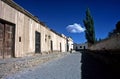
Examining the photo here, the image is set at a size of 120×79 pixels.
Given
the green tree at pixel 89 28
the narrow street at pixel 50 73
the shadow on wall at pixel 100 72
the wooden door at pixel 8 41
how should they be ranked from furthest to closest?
the green tree at pixel 89 28
the wooden door at pixel 8 41
the shadow on wall at pixel 100 72
the narrow street at pixel 50 73

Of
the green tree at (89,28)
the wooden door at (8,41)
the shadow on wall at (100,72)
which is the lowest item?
the shadow on wall at (100,72)

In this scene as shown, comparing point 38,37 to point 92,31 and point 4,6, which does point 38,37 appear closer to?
point 4,6

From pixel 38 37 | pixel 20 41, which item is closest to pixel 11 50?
pixel 20 41

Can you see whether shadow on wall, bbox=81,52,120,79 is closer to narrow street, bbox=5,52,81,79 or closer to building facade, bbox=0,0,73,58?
narrow street, bbox=5,52,81,79

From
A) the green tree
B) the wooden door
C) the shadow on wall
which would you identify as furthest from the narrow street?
the green tree

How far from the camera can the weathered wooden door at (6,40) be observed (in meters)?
8.66

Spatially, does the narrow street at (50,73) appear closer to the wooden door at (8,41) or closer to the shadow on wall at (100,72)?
the shadow on wall at (100,72)

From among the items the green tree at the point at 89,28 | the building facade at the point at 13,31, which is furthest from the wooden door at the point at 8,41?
the green tree at the point at 89,28

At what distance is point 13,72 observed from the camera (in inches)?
294

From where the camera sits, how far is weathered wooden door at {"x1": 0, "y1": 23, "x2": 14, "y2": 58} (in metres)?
8.66

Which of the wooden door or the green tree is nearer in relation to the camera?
the wooden door

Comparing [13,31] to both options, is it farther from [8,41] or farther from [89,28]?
[89,28]

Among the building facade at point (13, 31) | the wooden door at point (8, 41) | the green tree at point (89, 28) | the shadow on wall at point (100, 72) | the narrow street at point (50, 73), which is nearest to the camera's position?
the narrow street at point (50, 73)

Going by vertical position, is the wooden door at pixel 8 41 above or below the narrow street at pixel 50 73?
above
